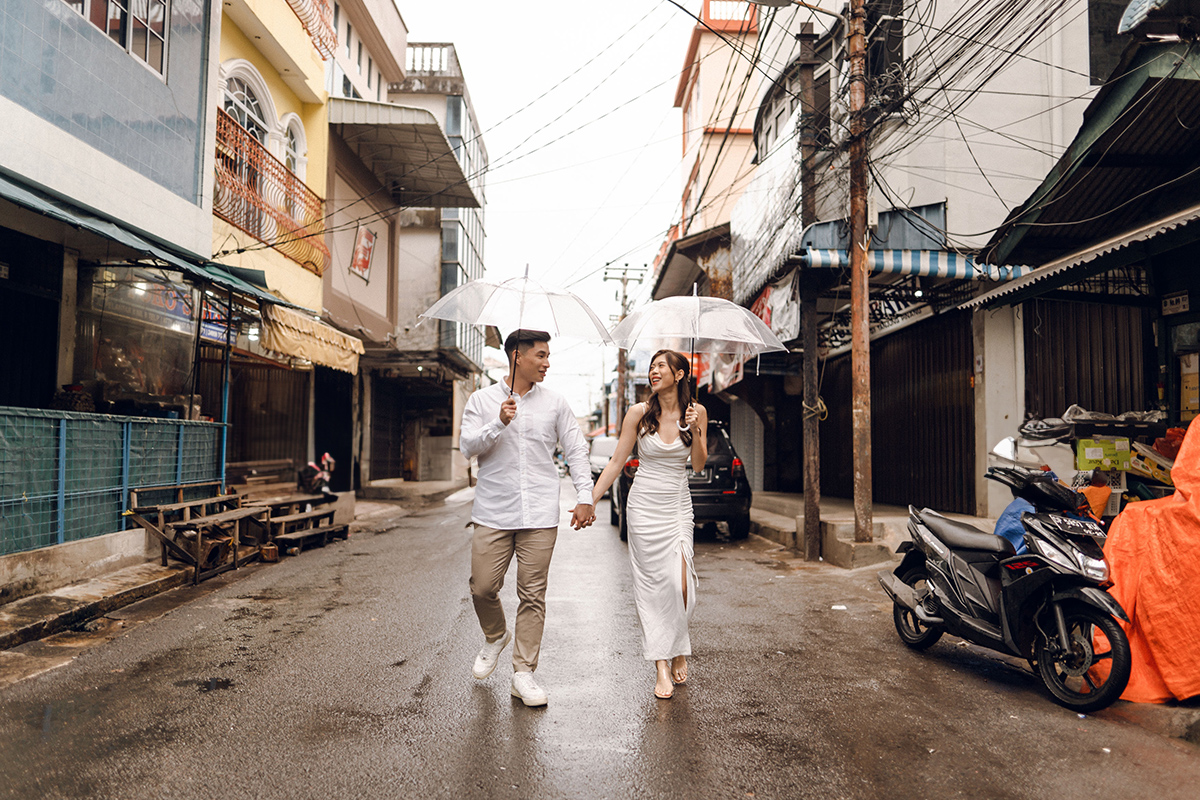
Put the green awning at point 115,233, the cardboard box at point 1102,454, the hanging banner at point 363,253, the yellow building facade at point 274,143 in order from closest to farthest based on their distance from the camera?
the green awning at point 115,233, the cardboard box at point 1102,454, the yellow building facade at point 274,143, the hanging banner at point 363,253

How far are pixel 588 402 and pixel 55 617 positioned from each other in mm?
80843

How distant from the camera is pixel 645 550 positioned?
4.35 meters

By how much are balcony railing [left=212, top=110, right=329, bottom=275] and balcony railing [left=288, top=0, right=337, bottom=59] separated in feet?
8.94

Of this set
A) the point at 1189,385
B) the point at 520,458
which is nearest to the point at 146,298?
the point at 520,458

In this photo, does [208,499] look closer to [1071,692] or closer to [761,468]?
[1071,692]

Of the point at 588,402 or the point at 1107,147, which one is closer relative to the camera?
the point at 1107,147

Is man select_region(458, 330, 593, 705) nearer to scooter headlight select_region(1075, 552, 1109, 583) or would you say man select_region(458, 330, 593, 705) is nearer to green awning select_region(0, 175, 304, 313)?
scooter headlight select_region(1075, 552, 1109, 583)

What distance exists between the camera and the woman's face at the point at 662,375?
441 centimetres

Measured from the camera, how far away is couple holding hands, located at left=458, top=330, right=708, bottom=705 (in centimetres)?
406

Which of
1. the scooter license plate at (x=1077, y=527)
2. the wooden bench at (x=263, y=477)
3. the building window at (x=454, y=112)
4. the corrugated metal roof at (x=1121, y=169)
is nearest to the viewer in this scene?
the scooter license plate at (x=1077, y=527)

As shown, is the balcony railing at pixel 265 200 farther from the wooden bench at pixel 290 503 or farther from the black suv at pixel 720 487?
the black suv at pixel 720 487

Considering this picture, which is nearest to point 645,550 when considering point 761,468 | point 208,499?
point 208,499

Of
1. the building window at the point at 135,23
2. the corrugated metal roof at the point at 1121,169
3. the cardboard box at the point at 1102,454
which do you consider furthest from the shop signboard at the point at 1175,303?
the building window at the point at 135,23

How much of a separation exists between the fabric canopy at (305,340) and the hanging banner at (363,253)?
5.87 m
